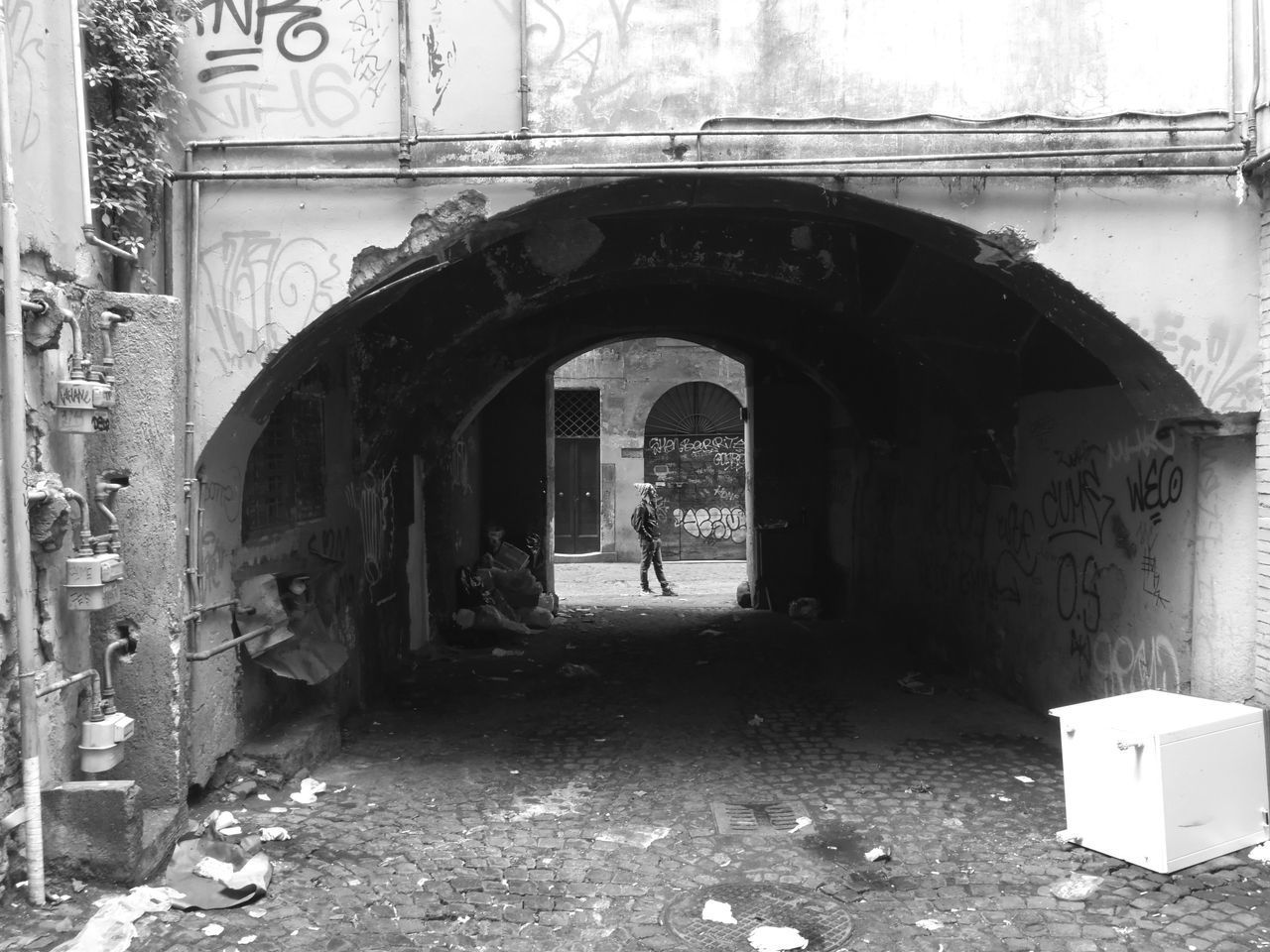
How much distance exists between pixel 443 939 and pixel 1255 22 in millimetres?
5846

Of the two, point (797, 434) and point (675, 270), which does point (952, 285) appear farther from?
point (797, 434)

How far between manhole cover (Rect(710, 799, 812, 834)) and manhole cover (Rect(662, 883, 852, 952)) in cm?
66

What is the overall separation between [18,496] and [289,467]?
248 cm

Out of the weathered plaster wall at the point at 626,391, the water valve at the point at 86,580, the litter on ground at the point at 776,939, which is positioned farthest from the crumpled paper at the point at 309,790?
the weathered plaster wall at the point at 626,391

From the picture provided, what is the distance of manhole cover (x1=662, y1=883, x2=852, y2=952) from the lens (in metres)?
3.85

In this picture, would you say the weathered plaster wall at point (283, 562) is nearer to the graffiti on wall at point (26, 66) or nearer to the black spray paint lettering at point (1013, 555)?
the graffiti on wall at point (26, 66)

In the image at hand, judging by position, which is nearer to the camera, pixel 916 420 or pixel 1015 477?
pixel 1015 477

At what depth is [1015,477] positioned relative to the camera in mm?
7531

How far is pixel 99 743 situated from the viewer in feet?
14.1

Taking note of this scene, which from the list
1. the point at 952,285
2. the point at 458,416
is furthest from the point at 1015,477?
the point at 458,416

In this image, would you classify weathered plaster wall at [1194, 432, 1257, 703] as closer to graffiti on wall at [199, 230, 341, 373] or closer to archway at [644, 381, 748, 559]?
graffiti on wall at [199, 230, 341, 373]

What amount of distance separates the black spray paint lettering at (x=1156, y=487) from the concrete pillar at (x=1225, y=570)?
186 millimetres

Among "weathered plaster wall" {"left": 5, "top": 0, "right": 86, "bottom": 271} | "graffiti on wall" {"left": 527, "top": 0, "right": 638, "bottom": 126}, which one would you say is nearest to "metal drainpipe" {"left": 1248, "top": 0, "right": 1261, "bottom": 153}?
"graffiti on wall" {"left": 527, "top": 0, "right": 638, "bottom": 126}

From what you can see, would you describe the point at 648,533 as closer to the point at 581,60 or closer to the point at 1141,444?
the point at 1141,444
